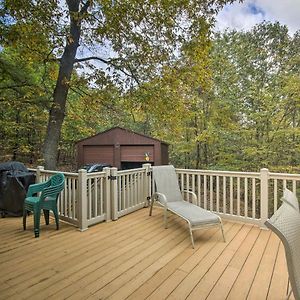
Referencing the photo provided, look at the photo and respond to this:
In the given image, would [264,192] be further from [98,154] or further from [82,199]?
[98,154]

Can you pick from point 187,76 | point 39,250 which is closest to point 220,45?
point 187,76

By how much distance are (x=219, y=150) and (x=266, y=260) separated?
7.37 metres

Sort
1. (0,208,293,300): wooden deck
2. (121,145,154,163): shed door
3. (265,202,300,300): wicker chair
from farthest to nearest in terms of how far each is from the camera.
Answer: (121,145,154,163): shed door, (0,208,293,300): wooden deck, (265,202,300,300): wicker chair

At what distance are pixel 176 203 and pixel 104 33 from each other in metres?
3.69

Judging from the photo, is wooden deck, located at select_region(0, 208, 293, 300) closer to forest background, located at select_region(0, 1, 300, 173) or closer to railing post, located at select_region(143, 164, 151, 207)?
railing post, located at select_region(143, 164, 151, 207)

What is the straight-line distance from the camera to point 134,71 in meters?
6.09

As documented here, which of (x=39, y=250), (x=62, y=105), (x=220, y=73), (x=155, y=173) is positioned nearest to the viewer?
(x=39, y=250)

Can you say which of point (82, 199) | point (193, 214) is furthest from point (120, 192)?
point (193, 214)

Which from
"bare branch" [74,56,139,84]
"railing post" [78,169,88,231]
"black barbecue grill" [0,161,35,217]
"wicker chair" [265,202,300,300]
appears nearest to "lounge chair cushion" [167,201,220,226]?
"railing post" [78,169,88,231]

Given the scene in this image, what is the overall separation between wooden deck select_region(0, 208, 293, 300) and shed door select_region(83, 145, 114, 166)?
186 inches

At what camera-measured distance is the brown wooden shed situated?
26.4 feet

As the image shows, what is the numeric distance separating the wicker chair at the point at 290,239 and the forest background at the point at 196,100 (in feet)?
15.4

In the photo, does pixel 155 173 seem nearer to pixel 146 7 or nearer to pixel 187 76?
pixel 187 76

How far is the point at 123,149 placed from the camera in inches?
331
